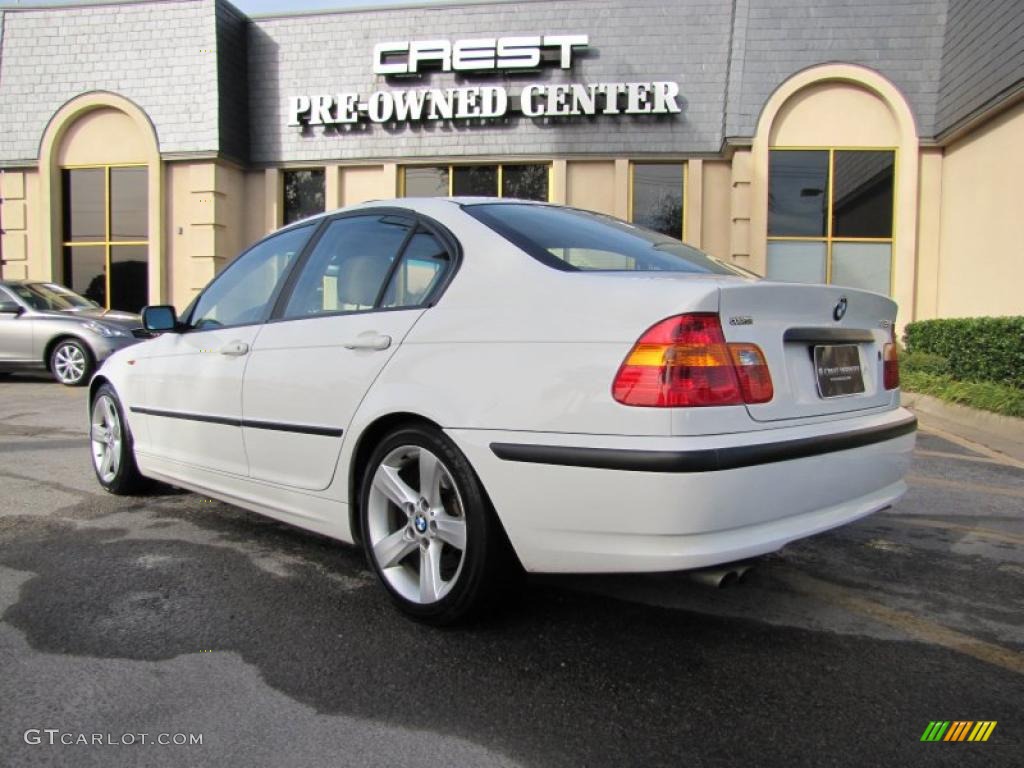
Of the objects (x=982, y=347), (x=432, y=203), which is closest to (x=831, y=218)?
(x=982, y=347)

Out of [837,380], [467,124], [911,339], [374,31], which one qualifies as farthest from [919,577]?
[374,31]

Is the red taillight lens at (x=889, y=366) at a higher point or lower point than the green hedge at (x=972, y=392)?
higher

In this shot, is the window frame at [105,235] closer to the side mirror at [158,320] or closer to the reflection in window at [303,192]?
the reflection in window at [303,192]

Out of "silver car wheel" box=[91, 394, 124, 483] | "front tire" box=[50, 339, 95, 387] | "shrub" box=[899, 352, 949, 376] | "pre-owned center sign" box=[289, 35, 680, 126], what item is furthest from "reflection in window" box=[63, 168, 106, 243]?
"shrub" box=[899, 352, 949, 376]

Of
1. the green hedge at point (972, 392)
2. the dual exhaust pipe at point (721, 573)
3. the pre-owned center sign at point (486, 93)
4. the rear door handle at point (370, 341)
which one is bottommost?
the dual exhaust pipe at point (721, 573)

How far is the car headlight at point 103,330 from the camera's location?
11.0m

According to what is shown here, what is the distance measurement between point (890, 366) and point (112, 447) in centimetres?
436

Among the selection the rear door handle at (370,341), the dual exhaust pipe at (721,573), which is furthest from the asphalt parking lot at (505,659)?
the rear door handle at (370,341)

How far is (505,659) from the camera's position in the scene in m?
2.68

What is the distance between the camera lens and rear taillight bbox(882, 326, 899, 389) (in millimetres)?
3215

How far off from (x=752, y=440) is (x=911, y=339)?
11.0 metres

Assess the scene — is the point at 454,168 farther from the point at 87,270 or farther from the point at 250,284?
the point at 250,284

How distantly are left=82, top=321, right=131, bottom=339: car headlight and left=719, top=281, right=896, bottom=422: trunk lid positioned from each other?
415 inches

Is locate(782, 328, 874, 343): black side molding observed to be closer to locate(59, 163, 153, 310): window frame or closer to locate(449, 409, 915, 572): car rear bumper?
locate(449, 409, 915, 572): car rear bumper
